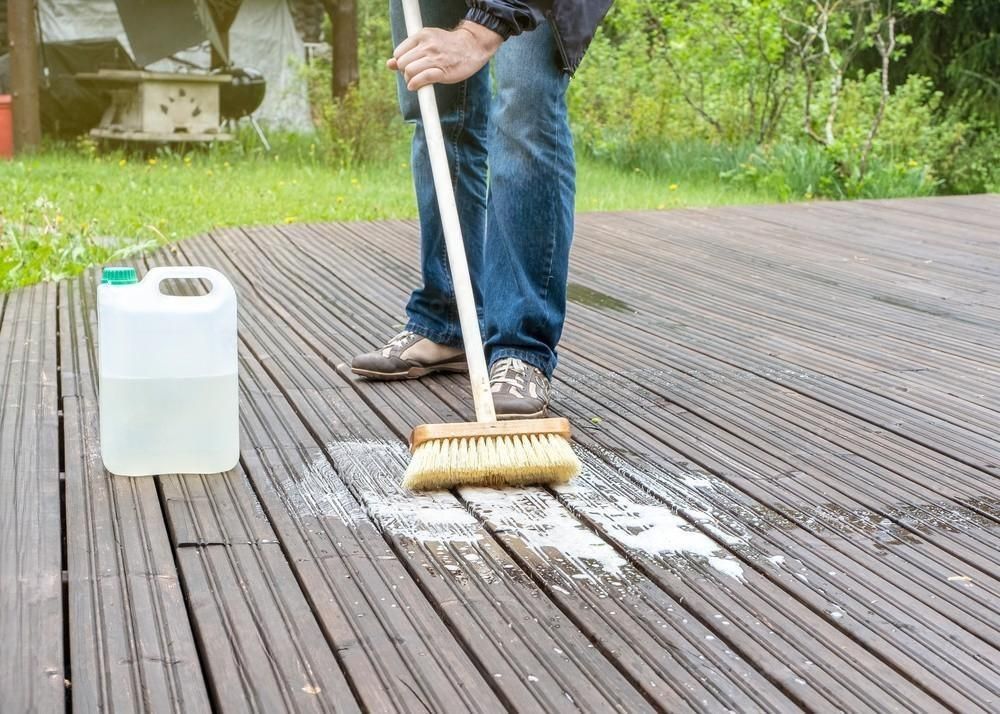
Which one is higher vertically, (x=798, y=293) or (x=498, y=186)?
(x=498, y=186)

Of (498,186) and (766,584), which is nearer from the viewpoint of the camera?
(766,584)

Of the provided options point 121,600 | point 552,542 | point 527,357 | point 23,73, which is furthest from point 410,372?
point 23,73

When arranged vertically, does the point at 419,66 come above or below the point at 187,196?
above

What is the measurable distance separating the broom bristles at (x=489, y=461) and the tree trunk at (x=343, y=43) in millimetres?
8273

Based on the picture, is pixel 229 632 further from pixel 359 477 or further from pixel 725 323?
pixel 725 323

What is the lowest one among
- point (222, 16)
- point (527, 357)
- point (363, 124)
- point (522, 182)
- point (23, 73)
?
point (527, 357)

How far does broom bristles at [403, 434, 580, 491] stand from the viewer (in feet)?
6.25

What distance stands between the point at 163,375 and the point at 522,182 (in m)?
0.81

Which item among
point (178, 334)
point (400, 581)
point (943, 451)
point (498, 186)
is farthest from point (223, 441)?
point (943, 451)

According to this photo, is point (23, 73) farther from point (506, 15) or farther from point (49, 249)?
point (506, 15)

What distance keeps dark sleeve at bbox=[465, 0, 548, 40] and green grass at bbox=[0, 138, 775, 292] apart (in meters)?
2.11

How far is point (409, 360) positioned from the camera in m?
2.67

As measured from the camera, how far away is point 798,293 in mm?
3799

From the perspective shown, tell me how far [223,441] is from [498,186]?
0.77 meters
